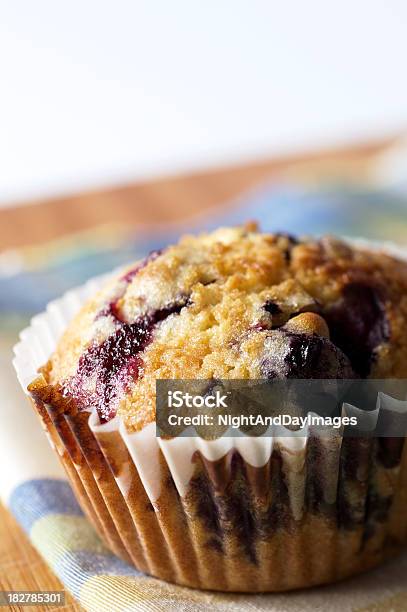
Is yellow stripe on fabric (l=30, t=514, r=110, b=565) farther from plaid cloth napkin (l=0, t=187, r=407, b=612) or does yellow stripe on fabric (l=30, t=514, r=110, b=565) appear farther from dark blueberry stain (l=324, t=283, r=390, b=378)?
dark blueberry stain (l=324, t=283, r=390, b=378)

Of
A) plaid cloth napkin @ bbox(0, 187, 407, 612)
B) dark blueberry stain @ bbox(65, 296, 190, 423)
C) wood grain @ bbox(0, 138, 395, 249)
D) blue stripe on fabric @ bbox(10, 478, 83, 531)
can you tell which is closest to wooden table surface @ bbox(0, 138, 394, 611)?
wood grain @ bbox(0, 138, 395, 249)

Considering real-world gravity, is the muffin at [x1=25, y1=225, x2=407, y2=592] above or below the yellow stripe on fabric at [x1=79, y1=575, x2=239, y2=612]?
above

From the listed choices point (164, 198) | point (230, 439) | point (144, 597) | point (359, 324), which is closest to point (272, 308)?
point (359, 324)

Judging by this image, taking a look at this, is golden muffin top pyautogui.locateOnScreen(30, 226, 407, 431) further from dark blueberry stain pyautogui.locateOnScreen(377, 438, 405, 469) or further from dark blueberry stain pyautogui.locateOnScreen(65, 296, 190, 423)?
dark blueberry stain pyautogui.locateOnScreen(377, 438, 405, 469)

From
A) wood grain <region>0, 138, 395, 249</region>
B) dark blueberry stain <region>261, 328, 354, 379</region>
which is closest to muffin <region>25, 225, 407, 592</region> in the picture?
dark blueberry stain <region>261, 328, 354, 379</region>

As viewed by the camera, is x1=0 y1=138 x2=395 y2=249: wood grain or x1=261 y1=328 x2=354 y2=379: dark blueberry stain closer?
x1=261 y1=328 x2=354 y2=379: dark blueberry stain

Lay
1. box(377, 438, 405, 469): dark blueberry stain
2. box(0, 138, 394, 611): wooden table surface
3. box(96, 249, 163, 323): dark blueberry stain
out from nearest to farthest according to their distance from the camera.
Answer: box(377, 438, 405, 469): dark blueberry stain
box(96, 249, 163, 323): dark blueberry stain
box(0, 138, 394, 611): wooden table surface

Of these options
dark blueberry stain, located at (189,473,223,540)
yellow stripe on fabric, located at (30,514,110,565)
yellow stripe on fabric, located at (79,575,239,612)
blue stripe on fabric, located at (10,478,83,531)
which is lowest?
yellow stripe on fabric, located at (79,575,239,612)

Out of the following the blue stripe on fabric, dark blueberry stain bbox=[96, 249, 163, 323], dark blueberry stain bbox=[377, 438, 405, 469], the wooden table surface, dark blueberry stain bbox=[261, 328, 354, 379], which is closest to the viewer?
dark blueberry stain bbox=[261, 328, 354, 379]
